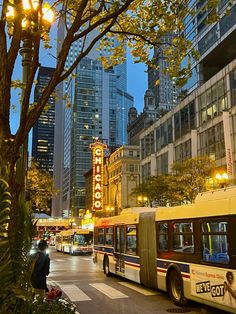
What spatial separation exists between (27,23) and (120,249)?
44.2ft

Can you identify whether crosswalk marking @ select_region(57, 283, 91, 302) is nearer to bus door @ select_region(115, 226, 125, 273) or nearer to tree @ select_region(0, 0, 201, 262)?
bus door @ select_region(115, 226, 125, 273)

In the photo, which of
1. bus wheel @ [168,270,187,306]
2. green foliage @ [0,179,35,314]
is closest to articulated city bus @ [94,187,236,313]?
bus wheel @ [168,270,187,306]

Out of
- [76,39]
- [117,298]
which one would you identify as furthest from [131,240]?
[76,39]

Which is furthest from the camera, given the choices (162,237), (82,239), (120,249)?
(82,239)

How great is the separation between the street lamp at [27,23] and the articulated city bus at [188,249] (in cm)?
520

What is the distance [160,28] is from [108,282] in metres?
12.9

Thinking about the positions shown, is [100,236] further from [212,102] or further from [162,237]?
[212,102]

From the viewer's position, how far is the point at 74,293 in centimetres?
1541

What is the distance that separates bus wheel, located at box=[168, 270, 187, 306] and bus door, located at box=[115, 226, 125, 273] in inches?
209

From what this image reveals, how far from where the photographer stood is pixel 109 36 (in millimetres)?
10539

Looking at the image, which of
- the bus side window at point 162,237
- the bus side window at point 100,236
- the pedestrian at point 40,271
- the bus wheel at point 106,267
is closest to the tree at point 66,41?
the pedestrian at point 40,271

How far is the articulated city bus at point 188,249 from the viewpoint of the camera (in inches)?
400

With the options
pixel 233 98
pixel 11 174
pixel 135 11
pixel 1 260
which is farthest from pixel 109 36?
pixel 233 98

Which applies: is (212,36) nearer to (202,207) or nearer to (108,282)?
(108,282)
